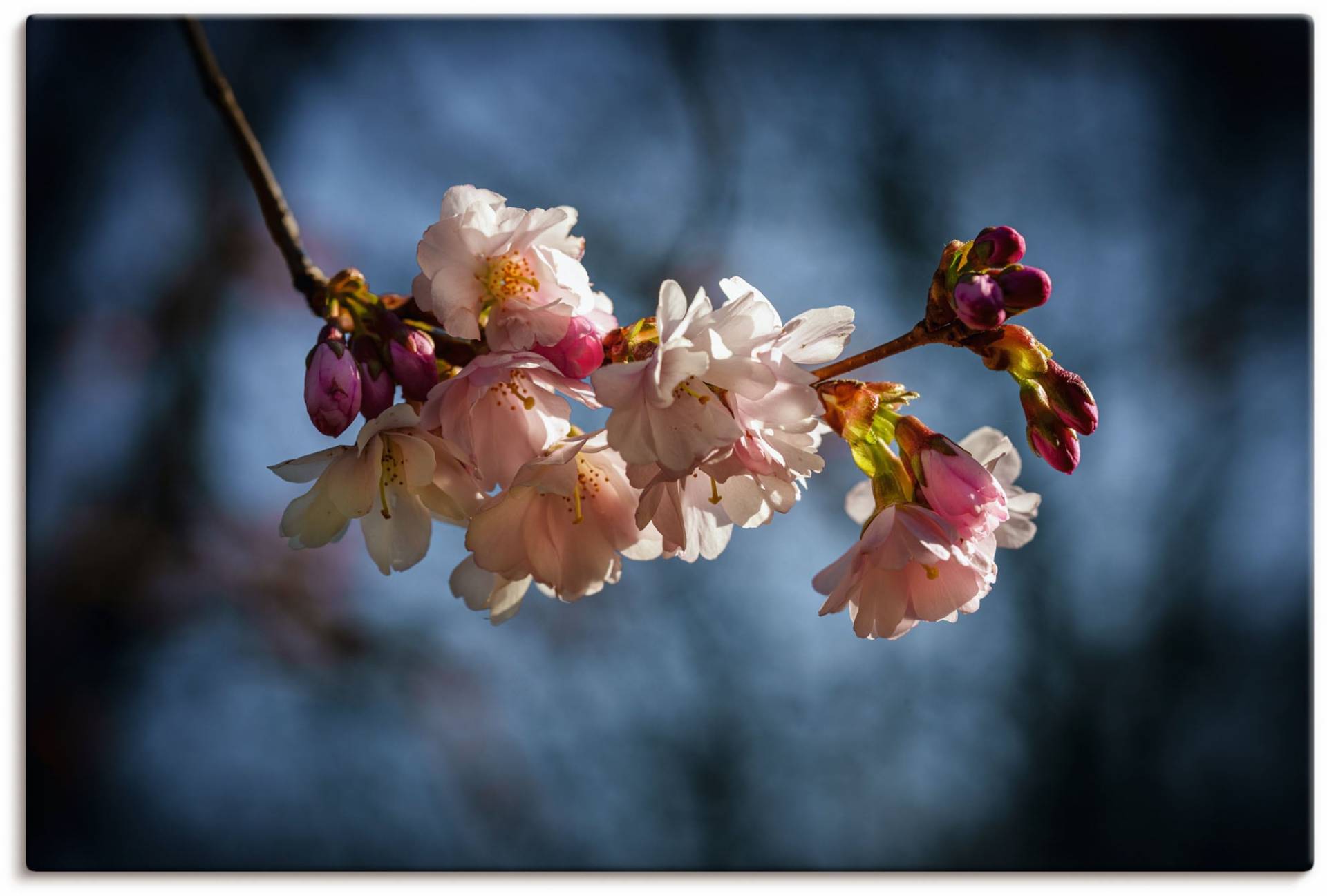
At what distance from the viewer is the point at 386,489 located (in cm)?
65

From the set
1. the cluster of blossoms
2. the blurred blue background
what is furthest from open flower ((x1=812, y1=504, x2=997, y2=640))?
the blurred blue background

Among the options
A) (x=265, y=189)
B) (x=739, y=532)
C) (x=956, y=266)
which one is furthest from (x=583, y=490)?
(x=739, y=532)

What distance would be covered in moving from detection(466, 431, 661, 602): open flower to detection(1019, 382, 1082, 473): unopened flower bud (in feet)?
0.80

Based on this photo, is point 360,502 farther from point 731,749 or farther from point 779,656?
point 731,749

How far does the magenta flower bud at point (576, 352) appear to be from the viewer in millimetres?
589

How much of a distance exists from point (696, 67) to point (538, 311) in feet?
5.29

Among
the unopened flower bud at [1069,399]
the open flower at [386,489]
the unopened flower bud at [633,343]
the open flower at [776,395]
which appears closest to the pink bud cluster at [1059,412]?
the unopened flower bud at [1069,399]

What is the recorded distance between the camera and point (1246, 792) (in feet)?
5.68

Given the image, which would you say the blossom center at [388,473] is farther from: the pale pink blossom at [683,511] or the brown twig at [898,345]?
the brown twig at [898,345]

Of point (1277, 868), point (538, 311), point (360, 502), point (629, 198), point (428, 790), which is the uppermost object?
point (629, 198)

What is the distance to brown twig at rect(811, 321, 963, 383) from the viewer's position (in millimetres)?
573

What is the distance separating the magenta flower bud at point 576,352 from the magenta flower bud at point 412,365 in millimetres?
79
